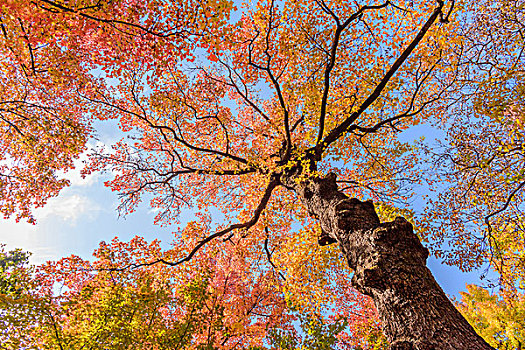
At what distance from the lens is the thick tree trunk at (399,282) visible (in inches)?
98.5

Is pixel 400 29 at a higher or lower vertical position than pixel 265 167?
higher

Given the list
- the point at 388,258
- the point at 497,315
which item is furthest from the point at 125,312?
the point at 497,315

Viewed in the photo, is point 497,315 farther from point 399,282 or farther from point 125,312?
point 125,312

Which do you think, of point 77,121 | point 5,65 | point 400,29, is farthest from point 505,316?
point 5,65

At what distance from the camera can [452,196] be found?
796 cm

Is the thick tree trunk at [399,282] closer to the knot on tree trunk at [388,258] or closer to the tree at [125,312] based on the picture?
the knot on tree trunk at [388,258]

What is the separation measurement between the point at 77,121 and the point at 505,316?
62.6 ft

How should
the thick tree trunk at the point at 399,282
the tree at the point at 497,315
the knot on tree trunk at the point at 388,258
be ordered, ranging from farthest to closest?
the tree at the point at 497,315 → the knot on tree trunk at the point at 388,258 → the thick tree trunk at the point at 399,282

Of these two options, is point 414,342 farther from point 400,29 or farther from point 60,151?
point 60,151

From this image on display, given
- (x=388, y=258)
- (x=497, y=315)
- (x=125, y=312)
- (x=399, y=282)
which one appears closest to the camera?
(x=399, y=282)

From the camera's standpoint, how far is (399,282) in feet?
10.3

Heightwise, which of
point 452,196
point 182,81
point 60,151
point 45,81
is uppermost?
point 182,81

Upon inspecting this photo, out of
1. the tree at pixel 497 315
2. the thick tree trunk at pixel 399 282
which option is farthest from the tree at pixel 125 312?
the tree at pixel 497 315

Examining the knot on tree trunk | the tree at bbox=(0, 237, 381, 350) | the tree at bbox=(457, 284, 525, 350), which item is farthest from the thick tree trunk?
the tree at bbox=(457, 284, 525, 350)
